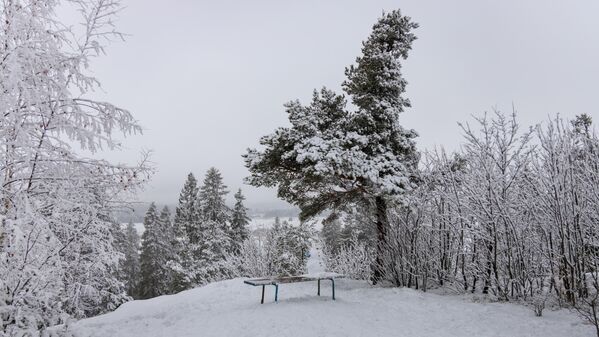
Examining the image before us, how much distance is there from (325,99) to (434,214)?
17.5 feet

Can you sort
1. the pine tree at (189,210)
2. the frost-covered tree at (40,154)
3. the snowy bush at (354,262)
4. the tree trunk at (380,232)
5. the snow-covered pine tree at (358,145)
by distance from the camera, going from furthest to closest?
1. the pine tree at (189,210)
2. the snowy bush at (354,262)
3. the tree trunk at (380,232)
4. the snow-covered pine tree at (358,145)
5. the frost-covered tree at (40,154)

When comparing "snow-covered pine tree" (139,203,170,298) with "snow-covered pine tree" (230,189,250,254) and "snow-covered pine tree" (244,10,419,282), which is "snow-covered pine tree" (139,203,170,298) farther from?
"snow-covered pine tree" (244,10,419,282)

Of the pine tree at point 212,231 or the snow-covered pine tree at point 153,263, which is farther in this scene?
the snow-covered pine tree at point 153,263

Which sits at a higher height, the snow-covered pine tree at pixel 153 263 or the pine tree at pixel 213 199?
the pine tree at pixel 213 199

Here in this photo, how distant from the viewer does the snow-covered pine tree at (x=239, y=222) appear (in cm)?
3192

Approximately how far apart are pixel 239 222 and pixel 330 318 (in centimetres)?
2529

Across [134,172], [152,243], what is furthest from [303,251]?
[134,172]

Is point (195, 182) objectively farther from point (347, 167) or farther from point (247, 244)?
Result: point (347, 167)

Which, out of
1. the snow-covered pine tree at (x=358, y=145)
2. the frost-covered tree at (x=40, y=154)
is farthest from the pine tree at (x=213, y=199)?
the frost-covered tree at (x=40, y=154)

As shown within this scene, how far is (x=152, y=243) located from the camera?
124 ft

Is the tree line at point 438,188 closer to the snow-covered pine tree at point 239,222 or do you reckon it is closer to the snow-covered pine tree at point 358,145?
the snow-covered pine tree at point 358,145

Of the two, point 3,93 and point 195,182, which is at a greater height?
point 195,182

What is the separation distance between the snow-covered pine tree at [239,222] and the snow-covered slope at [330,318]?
20992 mm

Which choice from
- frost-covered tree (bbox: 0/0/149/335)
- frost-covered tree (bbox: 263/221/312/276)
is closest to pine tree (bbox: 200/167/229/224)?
frost-covered tree (bbox: 263/221/312/276)
